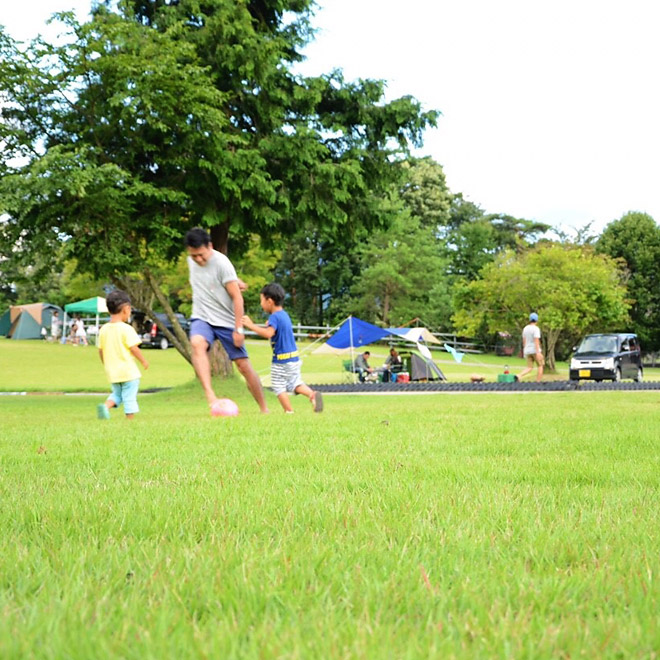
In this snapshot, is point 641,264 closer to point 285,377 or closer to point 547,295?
point 547,295

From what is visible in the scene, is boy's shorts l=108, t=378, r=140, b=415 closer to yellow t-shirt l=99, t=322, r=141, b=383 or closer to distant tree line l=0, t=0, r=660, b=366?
yellow t-shirt l=99, t=322, r=141, b=383

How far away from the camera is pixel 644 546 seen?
89.3 inches

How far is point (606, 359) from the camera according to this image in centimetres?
2369

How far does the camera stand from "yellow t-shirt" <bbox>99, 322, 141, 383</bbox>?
8609 mm

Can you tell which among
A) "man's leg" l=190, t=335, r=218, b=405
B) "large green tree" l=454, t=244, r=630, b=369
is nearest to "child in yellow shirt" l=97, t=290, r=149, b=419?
"man's leg" l=190, t=335, r=218, b=405

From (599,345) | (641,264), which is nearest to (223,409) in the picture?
(599,345)

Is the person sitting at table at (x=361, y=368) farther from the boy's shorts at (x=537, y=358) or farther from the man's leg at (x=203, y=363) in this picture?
the man's leg at (x=203, y=363)

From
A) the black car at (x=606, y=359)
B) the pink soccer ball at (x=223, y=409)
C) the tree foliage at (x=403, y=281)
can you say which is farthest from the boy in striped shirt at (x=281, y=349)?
the tree foliage at (x=403, y=281)

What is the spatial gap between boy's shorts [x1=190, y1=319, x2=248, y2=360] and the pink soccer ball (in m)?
0.54

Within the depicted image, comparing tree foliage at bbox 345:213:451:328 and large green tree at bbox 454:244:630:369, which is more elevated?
tree foliage at bbox 345:213:451:328

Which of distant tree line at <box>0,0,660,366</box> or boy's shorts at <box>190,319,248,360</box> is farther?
distant tree line at <box>0,0,660,366</box>

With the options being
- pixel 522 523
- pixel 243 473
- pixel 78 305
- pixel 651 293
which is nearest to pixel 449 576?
pixel 522 523

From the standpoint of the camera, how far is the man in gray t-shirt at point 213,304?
27.2ft

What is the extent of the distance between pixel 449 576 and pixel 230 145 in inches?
545
